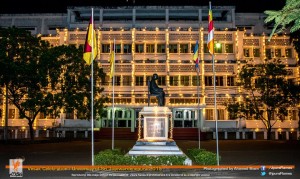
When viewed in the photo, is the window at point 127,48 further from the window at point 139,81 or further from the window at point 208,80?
the window at point 208,80

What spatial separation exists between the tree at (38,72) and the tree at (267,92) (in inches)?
787

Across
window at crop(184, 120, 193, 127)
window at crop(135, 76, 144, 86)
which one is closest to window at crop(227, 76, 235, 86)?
window at crop(184, 120, 193, 127)

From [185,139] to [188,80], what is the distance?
31.2 feet

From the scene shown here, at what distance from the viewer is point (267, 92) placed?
46875mm

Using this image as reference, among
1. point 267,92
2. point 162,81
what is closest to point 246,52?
point 267,92

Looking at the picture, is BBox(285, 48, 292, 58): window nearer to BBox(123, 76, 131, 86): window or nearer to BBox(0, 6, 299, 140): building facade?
BBox(0, 6, 299, 140): building facade

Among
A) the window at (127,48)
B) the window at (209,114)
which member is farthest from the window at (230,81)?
the window at (127,48)

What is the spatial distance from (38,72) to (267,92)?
2960cm

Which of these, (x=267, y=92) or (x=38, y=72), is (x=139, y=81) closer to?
(x=38, y=72)

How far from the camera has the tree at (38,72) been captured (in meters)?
37.5

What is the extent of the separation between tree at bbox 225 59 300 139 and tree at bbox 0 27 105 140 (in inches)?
787

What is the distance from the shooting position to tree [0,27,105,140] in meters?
37.5

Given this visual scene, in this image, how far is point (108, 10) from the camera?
58.2m

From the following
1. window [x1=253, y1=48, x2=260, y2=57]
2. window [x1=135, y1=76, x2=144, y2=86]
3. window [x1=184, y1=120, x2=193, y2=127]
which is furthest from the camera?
window [x1=253, y1=48, x2=260, y2=57]
